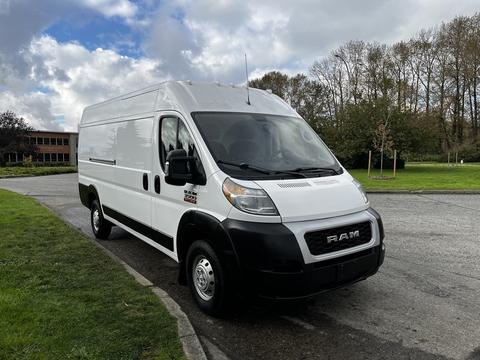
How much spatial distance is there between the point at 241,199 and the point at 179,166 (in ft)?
2.65

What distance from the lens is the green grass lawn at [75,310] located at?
3234 millimetres

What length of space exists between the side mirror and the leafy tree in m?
60.6

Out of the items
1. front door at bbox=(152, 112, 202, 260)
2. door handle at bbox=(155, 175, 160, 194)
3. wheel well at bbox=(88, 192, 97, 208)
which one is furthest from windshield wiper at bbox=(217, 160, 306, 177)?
wheel well at bbox=(88, 192, 97, 208)

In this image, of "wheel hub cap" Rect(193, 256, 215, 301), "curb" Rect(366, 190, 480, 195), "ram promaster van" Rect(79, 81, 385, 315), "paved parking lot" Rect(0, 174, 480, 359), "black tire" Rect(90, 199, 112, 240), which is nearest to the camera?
"paved parking lot" Rect(0, 174, 480, 359)

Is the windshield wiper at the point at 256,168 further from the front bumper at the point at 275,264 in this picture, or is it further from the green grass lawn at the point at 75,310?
the green grass lawn at the point at 75,310

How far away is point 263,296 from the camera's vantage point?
364 cm

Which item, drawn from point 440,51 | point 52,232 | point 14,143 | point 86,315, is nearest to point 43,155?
point 14,143

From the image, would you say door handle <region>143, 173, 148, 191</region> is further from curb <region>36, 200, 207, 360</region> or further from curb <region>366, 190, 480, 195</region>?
curb <region>366, 190, 480, 195</region>

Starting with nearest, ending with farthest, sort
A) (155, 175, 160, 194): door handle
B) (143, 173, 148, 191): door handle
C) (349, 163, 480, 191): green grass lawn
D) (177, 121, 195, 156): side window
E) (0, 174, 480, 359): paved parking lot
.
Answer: (0, 174, 480, 359): paved parking lot → (177, 121, 195, 156): side window → (155, 175, 160, 194): door handle → (143, 173, 148, 191): door handle → (349, 163, 480, 191): green grass lawn

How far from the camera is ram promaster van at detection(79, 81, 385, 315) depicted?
360cm

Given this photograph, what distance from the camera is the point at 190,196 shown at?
168 inches

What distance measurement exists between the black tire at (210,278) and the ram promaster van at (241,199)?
1 cm

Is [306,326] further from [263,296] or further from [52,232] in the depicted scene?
[52,232]

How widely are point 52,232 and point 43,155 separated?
2839 inches
